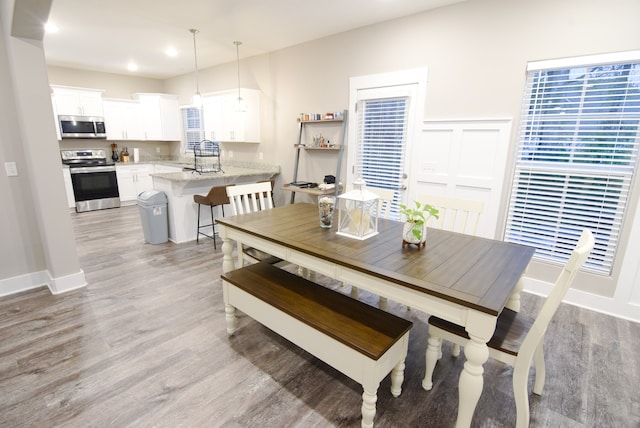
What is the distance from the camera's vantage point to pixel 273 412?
66.4 inches

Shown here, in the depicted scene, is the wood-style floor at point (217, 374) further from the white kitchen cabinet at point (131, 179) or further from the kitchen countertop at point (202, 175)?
the white kitchen cabinet at point (131, 179)

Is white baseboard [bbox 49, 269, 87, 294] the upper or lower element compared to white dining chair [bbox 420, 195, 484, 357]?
lower

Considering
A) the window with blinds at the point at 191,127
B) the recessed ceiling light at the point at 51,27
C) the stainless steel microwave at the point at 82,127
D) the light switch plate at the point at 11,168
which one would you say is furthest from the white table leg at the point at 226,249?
the stainless steel microwave at the point at 82,127

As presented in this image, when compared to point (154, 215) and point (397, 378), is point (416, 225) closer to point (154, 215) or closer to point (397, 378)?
point (397, 378)

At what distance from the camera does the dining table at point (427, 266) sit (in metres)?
1.30

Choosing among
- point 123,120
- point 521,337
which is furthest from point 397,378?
point 123,120

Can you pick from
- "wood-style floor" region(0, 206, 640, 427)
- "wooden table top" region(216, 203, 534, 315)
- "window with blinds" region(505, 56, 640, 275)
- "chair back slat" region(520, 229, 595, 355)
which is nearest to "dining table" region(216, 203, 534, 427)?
"wooden table top" region(216, 203, 534, 315)

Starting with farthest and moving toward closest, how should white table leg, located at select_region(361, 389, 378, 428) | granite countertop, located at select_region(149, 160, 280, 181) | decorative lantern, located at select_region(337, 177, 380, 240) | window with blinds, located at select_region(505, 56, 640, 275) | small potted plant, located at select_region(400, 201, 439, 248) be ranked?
granite countertop, located at select_region(149, 160, 280, 181), window with blinds, located at select_region(505, 56, 640, 275), decorative lantern, located at select_region(337, 177, 380, 240), small potted plant, located at select_region(400, 201, 439, 248), white table leg, located at select_region(361, 389, 378, 428)

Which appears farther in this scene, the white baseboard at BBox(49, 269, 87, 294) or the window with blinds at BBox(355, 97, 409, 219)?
the window with blinds at BBox(355, 97, 409, 219)

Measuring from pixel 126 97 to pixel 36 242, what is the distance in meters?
5.06

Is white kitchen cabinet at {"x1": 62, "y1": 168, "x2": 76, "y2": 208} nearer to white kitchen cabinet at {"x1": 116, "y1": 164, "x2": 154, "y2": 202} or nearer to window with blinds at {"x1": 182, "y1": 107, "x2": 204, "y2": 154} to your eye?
white kitchen cabinet at {"x1": 116, "y1": 164, "x2": 154, "y2": 202}

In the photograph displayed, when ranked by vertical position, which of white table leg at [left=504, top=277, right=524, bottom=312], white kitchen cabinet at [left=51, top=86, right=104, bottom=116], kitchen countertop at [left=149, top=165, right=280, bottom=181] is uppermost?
white kitchen cabinet at [left=51, top=86, right=104, bottom=116]

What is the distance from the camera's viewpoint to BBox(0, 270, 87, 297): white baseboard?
2.92 m

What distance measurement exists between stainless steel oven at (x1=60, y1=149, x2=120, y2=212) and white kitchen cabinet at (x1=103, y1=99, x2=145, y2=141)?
0.53 m
